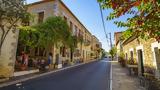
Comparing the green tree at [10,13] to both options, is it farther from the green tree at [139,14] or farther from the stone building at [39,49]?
the green tree at [139,14]

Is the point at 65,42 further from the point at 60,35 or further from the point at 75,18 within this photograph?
the point at 75,18

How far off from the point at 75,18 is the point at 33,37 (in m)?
13.5

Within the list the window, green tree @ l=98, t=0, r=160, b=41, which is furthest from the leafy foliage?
green tree @ l=98, t=0, r=160, b=41

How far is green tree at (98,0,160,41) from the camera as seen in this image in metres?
3.50

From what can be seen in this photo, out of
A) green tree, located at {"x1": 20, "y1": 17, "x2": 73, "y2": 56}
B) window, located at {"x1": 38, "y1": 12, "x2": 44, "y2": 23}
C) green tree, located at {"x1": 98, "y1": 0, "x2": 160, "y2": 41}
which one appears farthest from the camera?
window, located at {"x1": 38, "y1": 12, "x2": 44, "y2": 23}

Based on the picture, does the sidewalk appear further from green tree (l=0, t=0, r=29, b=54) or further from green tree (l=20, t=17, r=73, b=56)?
green tree (l=20, t=17, r=73, b=56)

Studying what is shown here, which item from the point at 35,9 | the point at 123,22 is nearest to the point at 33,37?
the point at 35,9

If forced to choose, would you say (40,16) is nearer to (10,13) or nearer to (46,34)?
(46,34)

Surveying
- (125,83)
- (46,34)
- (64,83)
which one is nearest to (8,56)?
(64,83)

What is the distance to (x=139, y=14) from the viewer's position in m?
4.14

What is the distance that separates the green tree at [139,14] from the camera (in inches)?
138

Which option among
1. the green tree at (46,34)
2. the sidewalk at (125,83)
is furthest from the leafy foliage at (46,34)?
the sidewalk at (125,83)

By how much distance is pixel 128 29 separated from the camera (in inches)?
177

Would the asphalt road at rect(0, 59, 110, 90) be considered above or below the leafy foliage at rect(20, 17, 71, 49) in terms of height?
below
